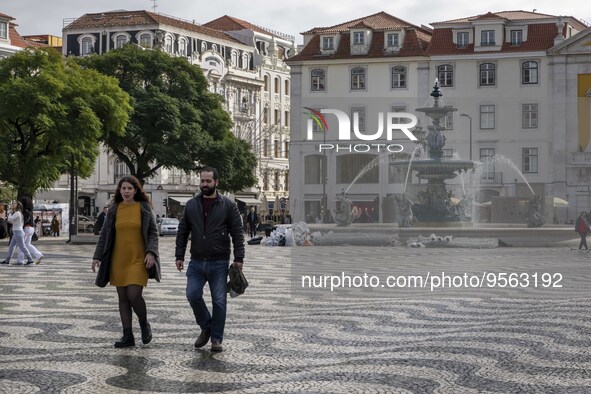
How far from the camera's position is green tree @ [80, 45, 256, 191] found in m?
60.3

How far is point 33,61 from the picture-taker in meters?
47.4

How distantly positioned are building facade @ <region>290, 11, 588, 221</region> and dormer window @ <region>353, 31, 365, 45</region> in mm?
55

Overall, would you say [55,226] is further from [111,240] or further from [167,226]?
[111,240]

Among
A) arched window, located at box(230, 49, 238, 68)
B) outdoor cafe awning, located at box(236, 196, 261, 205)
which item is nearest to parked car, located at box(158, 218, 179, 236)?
outdoor cafe awning, located at box(236, 196, 261, 205)

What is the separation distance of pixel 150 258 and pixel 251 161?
5247 cm

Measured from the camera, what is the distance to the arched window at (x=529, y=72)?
61906mm

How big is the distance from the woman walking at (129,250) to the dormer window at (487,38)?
56591 millimetres

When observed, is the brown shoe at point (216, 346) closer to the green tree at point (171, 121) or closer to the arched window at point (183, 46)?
the green tree at point (171, 121)

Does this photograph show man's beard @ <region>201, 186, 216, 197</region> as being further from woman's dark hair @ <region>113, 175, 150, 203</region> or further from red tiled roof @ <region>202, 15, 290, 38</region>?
red tiled roof @ <region>202, 15, 290, 38</region>

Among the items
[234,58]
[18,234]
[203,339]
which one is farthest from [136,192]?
[234,58]

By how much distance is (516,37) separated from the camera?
66.9 meters

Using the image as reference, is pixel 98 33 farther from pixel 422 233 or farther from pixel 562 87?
pixel 422 233

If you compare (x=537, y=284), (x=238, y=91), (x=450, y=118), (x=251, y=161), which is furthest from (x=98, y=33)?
(x=537, y=284)

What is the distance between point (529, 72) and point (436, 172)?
3023cm
